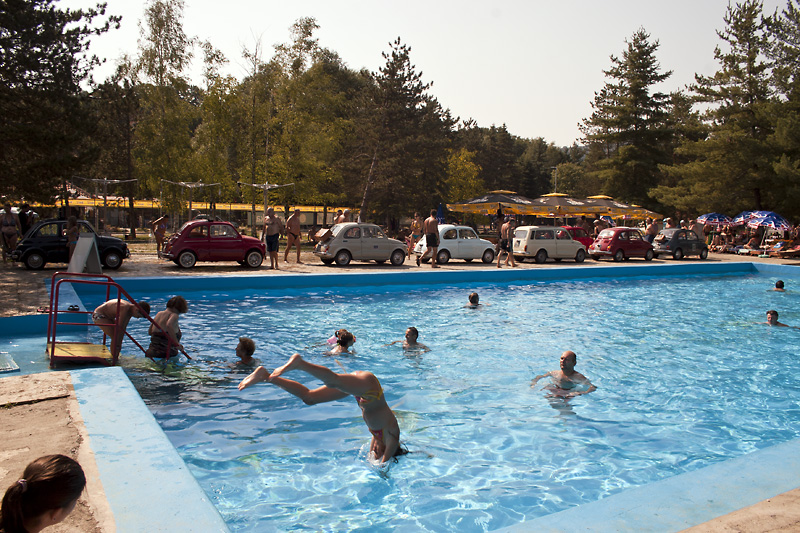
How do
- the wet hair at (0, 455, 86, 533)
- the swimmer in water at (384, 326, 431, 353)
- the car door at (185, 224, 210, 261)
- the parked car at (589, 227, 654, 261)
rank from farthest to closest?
the parked car at (589, 227, 654, 261) → the car door at (185, 224, 210, 261) → the swimmer in water at (384, 326, 431, 353) → the wet hair at (0, 455, 86, 533)

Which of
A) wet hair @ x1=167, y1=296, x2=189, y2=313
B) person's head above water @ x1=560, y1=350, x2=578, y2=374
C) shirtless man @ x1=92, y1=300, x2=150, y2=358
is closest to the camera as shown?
shirtless man @ x1=92, y1=300, x2=150, y2=358

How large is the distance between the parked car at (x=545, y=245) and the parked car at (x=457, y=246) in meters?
1.63

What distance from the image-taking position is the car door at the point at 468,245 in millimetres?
22828

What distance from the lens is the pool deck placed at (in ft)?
11.1

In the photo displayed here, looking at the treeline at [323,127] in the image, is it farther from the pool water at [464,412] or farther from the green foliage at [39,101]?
the pool water at [464,412]

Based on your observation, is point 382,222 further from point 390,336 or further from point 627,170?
point 390,336

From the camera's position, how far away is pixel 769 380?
9406 millimetres

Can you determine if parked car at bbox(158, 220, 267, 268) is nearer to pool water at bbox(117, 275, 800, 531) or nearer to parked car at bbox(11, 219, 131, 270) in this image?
parked car at bbox(11, 219, 131, 270)

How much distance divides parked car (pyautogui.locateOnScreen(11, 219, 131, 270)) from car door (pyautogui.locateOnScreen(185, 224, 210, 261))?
1955mm

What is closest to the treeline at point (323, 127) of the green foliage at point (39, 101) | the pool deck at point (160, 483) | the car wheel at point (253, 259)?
the green foliage at point (39, 101)

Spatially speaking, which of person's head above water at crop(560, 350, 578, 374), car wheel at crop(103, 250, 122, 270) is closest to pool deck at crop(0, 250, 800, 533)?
person's head above water at crop(560, 350, 578, 374)

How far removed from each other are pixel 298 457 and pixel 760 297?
17.4 m

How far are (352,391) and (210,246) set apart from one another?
1494 centimetres

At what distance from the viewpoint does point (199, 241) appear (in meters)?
18.2
